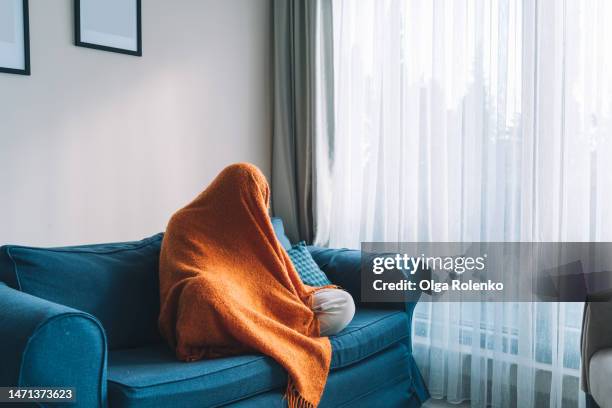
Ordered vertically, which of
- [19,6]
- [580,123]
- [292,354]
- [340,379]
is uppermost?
[19,6]

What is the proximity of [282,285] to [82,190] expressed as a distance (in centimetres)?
114

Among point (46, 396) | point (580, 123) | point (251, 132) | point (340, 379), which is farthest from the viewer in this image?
point (251, 132)

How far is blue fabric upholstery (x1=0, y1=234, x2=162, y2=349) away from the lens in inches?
78.2

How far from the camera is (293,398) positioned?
2039 mm

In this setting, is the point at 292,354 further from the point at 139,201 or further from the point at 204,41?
the point at 204,41

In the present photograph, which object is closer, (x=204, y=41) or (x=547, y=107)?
(x=547, y=107)

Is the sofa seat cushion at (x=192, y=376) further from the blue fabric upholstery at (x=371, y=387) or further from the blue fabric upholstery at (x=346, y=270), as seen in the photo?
the blue fabric upholstery at (x=346, y=270)

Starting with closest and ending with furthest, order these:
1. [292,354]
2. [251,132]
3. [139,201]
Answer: [292,354] → [139,201] → [251,132]

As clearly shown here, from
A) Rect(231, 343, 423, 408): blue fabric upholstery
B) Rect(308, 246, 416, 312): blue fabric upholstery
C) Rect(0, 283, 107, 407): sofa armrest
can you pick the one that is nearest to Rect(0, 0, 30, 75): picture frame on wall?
Rect(0, 283, 107, 407): sofa armrest

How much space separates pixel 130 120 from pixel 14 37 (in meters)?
0.65

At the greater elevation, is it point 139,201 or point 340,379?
point 139,201

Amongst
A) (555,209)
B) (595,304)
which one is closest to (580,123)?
(555,209)

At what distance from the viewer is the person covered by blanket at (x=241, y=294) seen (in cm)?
201

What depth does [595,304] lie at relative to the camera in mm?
2125
